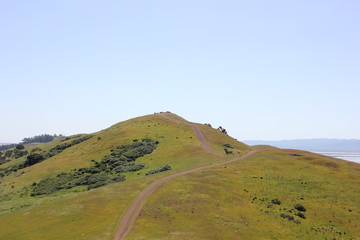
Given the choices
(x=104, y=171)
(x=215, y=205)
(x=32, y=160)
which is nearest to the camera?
(x=215, y=205)

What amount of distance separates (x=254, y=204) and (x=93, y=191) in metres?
29.2

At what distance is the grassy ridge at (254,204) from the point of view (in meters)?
36.1

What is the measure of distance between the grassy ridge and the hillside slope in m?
6.09

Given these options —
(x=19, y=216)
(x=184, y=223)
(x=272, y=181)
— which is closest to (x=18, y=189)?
(x=19, y=216)

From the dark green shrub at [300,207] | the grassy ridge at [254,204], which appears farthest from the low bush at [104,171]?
the dark green shrub at [300,207]

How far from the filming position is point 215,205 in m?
43.8

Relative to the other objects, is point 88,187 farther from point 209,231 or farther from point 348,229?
point 348,229

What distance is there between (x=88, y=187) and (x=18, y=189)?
899 inches

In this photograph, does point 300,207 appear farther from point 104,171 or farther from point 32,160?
point 32,160

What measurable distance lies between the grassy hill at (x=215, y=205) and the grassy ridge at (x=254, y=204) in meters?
0.14

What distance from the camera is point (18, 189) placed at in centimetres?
7425

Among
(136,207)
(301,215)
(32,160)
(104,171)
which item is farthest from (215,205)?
(32,160)

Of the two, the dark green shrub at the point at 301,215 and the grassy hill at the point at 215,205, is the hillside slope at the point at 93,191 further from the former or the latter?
the dark green shrub at the point at 301,215

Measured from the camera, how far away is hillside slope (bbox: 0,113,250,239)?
3550 centimetres
